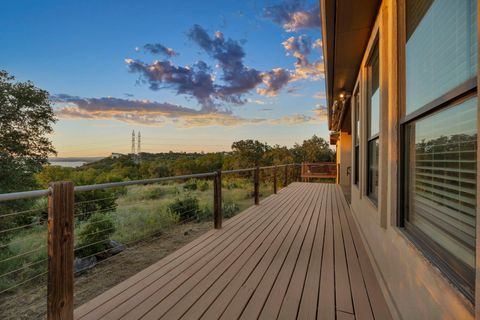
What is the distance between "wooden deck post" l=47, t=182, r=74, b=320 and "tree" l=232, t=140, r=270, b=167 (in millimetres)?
21448

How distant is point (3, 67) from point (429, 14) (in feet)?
30.3

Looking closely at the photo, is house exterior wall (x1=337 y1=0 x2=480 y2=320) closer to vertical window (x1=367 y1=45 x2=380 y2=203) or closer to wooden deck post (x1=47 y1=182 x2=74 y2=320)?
vertical window (x1=367 y1=45 x2=380 y2=203)

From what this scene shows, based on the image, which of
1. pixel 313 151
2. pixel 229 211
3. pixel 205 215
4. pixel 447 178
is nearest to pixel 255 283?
pixel 447 178

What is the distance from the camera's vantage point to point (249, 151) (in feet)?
79.0

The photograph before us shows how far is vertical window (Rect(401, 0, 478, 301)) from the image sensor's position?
2.93 ft

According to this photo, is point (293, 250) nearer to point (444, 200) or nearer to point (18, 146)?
point (444, 200)

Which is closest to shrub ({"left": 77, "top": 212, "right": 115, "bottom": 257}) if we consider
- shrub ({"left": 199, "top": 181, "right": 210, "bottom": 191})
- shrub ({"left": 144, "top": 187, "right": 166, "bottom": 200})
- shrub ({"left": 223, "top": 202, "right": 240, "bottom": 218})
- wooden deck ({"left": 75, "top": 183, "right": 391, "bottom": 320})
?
wooden deck ({"left": 75, "top": 183, "right": 391, "bottom": 320})

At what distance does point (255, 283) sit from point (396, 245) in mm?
1081

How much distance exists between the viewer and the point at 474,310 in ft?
2.46

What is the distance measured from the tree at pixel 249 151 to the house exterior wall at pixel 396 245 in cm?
2082

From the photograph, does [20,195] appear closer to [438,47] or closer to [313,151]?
[438,47]

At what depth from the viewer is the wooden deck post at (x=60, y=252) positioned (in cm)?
138

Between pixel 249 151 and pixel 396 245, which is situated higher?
pixel 249 151

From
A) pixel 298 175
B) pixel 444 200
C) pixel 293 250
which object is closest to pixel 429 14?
pixel 444 200
